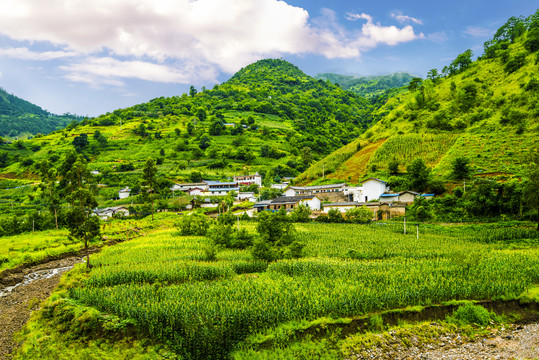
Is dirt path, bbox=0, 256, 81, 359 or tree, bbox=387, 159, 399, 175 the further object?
tree, bbox=387, 159, 399, 175

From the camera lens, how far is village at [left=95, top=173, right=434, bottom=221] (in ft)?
168

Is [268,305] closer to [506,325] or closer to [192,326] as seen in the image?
[192,326]

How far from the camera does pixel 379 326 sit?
16562 mm

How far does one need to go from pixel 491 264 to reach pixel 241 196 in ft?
203

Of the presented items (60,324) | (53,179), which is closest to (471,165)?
(60,324)

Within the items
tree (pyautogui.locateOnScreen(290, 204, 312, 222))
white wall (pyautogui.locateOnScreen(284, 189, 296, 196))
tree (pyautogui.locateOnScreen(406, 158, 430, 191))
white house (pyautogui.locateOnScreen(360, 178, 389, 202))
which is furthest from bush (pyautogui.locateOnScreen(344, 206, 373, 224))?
white wall (pyautogui.locateOnScreen(284, 189, 296, 196))

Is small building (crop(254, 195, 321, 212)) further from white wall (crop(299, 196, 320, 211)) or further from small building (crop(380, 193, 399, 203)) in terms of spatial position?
small building (crop(380, 193, 399, 203))

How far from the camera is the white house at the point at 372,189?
188ft

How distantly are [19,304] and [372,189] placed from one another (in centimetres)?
5203

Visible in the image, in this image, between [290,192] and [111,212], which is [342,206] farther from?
[111,212]

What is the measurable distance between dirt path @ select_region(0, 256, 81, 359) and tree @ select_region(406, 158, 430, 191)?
51.2 metres

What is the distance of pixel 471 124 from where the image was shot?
236ft

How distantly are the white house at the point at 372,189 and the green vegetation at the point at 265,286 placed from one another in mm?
25804

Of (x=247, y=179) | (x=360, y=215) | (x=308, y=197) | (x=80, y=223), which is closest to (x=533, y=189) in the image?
(x=360, y=215)
